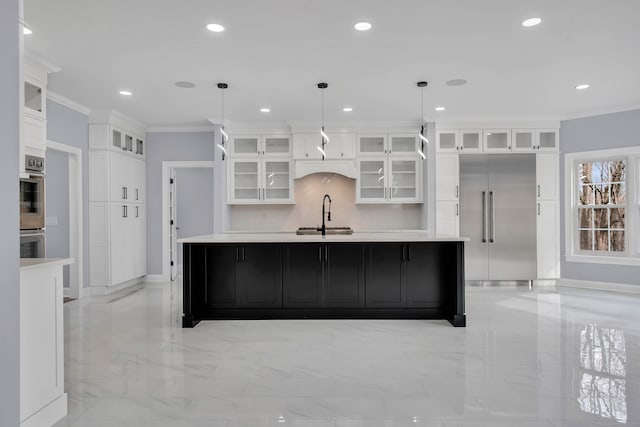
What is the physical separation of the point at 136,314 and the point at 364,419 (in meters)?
3.54

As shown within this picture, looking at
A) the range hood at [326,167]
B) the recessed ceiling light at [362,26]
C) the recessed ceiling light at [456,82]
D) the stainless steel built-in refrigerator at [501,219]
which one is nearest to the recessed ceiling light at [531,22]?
the recessed ceiling light at [362,26]

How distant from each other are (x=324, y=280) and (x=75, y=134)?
4137 millimetres

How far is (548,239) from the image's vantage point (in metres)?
6.71

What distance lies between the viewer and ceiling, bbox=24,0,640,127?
10.7 ft

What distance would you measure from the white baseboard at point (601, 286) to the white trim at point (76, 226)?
7239mm

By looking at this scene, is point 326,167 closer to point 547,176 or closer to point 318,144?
point 318,144

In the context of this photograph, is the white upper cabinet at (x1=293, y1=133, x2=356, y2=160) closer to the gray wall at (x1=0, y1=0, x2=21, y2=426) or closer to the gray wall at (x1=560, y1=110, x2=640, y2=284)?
the gray wall at (x1=560, y1=110, x2=640, y2=284)

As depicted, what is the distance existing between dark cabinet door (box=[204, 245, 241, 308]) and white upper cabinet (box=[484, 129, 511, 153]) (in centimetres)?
450

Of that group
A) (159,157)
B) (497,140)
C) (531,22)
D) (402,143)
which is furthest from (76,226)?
(497,140)

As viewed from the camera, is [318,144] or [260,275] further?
[318,144]

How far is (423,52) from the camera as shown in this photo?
4.08 metres

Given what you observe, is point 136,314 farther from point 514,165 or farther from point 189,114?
point 514,165

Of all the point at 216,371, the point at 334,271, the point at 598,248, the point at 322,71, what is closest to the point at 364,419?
the point at 216,371

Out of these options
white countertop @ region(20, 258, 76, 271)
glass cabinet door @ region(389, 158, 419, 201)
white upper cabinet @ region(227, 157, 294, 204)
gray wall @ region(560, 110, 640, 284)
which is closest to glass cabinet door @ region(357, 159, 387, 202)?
glass cabinet door @ region(389, 158, 419, 201)
